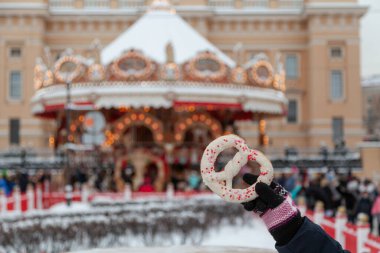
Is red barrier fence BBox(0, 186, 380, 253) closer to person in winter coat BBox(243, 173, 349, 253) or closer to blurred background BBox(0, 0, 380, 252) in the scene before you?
blurred background BBox(0, 0, 380, 252)

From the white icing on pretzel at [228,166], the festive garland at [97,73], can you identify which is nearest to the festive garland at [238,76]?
the festive garland at [97,73]

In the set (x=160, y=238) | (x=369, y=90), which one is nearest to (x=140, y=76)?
(x=160, y=238)

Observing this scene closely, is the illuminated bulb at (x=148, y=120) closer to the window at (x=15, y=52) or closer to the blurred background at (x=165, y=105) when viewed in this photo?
the blurred background at (x=165, y=105)

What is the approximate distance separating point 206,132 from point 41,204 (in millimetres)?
7827

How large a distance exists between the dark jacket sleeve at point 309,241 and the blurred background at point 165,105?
2591mm

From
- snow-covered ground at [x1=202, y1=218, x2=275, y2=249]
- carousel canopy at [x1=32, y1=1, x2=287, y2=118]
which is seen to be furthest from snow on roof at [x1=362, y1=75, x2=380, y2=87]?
snow-covered ground at [x1=202, y1=218, x2=275, y2=249]

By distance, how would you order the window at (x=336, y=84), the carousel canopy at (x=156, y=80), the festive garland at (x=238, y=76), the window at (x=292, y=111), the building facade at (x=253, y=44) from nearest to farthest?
the carousel canopy at (x=156, y=80) < the festive garland at (x=238, y=76) < the building facade at (x=253, y=44) < the window at (x=336, y=84) < the window at (x=292, y=111)

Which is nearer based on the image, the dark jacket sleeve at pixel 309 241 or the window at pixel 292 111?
the dark jacket sleeve at pixel 309 241

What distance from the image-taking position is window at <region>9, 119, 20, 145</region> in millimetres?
45125

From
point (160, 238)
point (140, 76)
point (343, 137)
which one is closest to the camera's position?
point (160, 238)

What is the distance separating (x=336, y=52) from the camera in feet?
151

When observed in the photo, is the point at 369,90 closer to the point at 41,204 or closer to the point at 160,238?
the point at 41,204

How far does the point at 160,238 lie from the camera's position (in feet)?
43.2

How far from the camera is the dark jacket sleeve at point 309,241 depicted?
296cm
